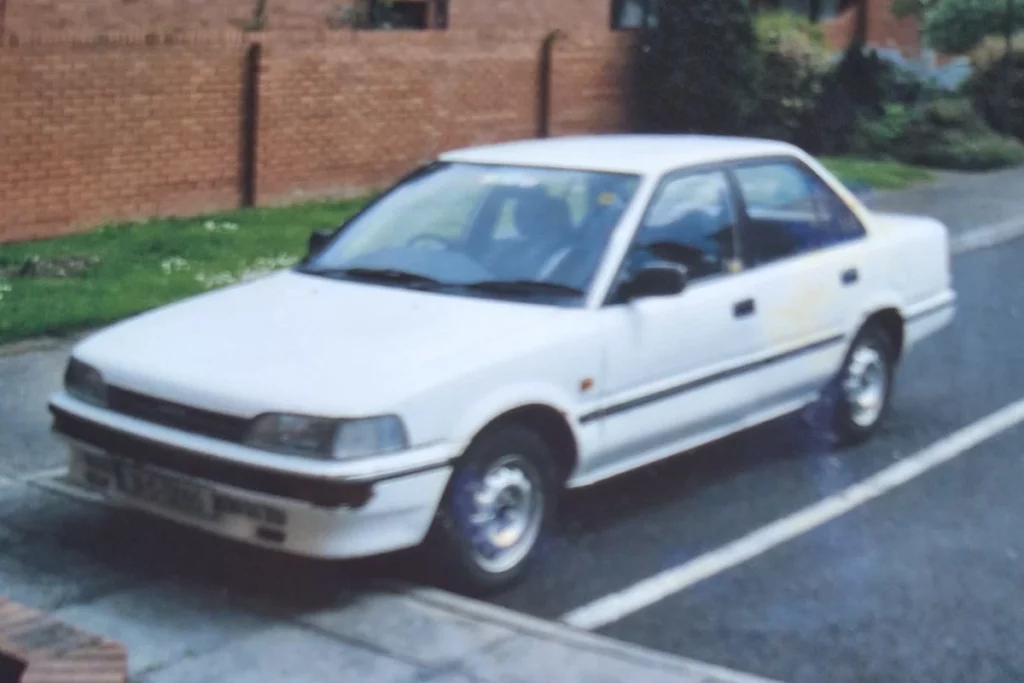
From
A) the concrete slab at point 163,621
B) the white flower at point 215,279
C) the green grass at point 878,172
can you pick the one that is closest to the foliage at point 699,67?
the green grass at point 878,172

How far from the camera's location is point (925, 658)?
17.2 feet

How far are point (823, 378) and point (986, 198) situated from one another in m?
11.0

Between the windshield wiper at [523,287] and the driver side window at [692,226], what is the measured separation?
15.1 inches

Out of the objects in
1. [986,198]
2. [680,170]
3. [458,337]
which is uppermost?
[680,170]

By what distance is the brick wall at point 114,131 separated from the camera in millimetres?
12109

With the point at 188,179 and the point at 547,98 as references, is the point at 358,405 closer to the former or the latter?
the point at 188,179

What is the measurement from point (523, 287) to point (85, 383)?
1678mm

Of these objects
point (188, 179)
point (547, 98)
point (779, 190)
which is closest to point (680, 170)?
point (779, 190)

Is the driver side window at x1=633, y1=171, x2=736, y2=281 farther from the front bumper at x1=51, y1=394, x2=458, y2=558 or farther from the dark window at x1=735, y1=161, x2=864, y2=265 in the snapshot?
the front bumper at x1=51, y1=394, x2=458, y2=558

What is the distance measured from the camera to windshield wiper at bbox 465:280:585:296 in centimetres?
614

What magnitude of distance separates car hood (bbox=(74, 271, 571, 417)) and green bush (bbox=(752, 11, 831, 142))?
13.6 meters

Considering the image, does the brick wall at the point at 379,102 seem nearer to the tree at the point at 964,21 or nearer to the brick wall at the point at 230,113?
the brick wall at the point at 230,113

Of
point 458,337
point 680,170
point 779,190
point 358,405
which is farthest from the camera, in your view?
point 779,190

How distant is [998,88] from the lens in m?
23.1
